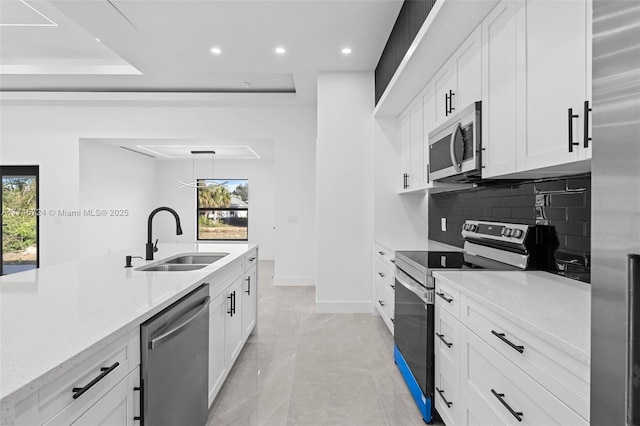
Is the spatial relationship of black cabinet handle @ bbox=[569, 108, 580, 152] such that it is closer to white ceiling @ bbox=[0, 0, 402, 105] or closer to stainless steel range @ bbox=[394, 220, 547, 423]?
stainless steel range @ bbox=[394, 220, 547, 423]

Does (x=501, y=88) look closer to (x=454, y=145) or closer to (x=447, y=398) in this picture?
(x=454, y=145)

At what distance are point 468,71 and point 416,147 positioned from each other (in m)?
1.18

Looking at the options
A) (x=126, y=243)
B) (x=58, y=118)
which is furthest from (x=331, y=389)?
(x=126, y=243)

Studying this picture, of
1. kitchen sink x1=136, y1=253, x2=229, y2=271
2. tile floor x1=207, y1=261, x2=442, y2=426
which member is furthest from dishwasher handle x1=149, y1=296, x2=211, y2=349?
tile floor x1=207, y1=261, x2=442, y2=426

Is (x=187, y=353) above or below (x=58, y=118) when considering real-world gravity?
below

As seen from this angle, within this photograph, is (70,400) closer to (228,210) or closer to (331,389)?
(331,389)

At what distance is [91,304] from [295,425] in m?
1.29

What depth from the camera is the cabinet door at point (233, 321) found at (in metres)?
2.24

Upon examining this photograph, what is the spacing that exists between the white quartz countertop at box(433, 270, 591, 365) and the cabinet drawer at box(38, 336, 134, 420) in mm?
1253

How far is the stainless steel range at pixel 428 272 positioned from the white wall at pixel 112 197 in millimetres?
5069

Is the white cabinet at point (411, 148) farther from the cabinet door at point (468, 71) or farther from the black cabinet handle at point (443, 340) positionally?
the black cabinet handle at point (443, 340)

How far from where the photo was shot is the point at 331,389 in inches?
89.7

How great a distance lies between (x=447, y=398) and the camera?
1675 millimetres

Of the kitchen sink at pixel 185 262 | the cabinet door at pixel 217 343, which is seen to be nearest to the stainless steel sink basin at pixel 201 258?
the kitchen sink at pixel 185 262
